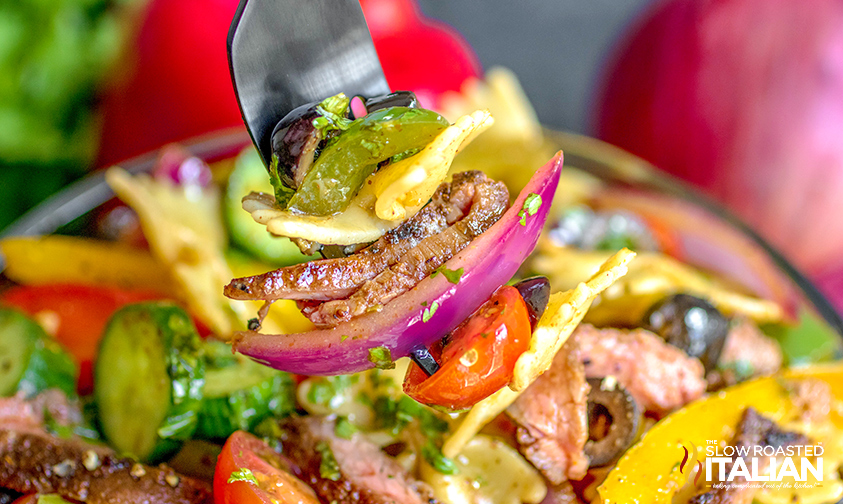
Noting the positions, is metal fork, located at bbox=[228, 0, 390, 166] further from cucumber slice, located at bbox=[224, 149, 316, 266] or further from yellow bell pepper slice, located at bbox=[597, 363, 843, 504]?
cucumber slice, located at bbox=[224, 149, 316, 266]

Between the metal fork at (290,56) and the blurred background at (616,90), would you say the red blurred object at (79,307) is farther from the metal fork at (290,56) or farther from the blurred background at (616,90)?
the blurred background at (616,90)

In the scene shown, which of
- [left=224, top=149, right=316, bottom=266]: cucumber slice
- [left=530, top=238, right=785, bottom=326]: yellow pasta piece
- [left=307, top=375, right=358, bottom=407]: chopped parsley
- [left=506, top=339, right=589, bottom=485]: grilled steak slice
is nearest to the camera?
[left=506, top=339, right=589, bottom=485]: grilled steak slice

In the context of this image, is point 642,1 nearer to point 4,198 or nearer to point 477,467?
point 477,467

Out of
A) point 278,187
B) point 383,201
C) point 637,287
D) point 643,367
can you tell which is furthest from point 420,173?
Answer: point 637,287

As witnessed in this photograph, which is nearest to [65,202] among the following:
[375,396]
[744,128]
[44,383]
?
[44,383]

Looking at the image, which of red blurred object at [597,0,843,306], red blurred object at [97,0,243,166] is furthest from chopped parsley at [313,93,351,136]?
red blurred object at [597,0,843,306]
